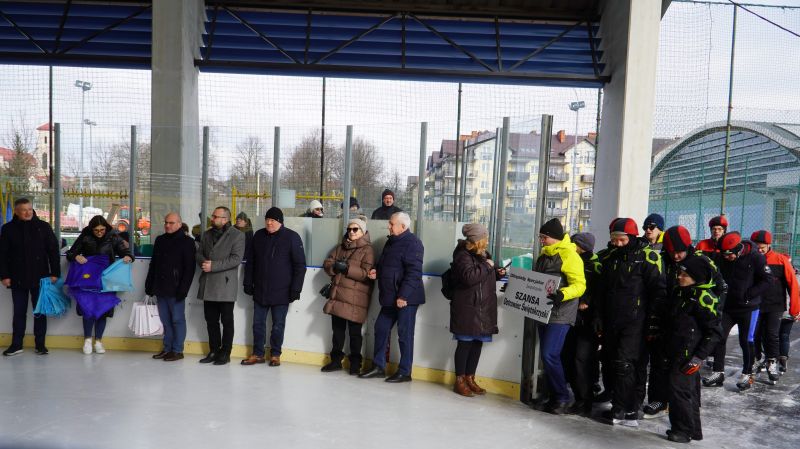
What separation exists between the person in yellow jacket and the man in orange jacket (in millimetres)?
2543

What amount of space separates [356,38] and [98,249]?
6349mm

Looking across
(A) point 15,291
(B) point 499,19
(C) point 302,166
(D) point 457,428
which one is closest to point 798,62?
(B) point 499,19

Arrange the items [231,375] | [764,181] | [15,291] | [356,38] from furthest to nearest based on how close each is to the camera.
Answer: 1. [764,181]
2. [356,38]
3. [15,291]
4. [231,375]

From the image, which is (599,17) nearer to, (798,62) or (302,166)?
(798,62)

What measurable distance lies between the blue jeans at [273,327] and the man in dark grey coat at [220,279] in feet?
0.88

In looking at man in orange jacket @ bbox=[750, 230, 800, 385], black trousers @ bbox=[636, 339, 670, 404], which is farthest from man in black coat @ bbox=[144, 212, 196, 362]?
man in orange jacket @ bbox=[750, 230, 800, 385]

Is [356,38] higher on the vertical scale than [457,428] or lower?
higher

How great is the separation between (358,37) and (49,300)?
6945 millimetres

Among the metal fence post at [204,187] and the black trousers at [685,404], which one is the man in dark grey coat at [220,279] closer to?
the metal fence post at [204,187]

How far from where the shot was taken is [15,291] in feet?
19.5

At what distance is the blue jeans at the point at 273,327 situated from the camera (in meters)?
5.75

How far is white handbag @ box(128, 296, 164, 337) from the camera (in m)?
5.88

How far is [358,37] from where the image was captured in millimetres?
10656

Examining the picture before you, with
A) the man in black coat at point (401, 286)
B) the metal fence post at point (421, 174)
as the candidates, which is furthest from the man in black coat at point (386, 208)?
the man in black coat at point (401, 286)
